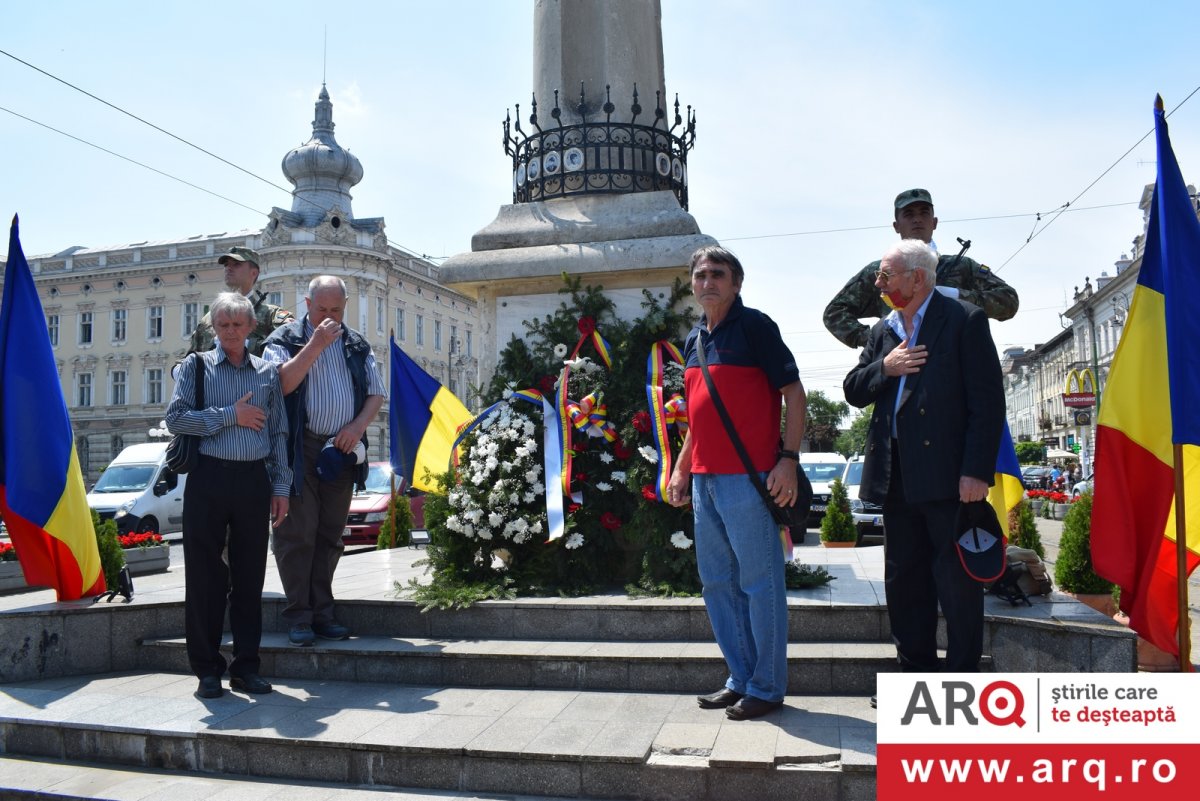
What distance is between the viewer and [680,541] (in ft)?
18.0

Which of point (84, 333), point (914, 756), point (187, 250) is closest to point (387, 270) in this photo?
point (187, 250)

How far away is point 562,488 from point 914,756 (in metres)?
3.24

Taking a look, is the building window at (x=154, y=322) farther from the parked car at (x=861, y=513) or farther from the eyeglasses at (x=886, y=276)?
the eyeglasses at (x=886, y=276)

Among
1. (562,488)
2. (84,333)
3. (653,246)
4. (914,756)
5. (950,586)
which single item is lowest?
(914,756)

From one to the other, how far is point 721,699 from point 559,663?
0.95 metres

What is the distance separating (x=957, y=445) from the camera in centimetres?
375

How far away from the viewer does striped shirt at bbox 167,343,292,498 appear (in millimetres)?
4746

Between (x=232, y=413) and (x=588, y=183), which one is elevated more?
(x=588, y=183)

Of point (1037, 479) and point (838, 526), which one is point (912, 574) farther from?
point (1037, 479)

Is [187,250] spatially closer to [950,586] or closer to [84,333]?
[84,333]

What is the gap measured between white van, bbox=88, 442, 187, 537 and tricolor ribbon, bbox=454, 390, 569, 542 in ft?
42.9

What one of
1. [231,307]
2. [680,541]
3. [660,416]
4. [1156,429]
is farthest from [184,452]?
[1156,429]

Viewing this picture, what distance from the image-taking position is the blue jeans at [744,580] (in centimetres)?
400

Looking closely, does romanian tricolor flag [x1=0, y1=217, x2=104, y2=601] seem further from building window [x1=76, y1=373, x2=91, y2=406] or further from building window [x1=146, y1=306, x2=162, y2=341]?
building window [x1=76, y1=373, x2=91, y2=406]
